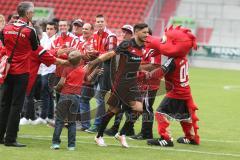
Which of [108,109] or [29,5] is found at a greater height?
[29,5]

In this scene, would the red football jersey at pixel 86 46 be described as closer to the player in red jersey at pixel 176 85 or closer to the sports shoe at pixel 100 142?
the player in red jersey at pixel 176 85

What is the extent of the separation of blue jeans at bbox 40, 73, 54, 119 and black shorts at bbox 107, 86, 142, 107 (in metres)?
3.00

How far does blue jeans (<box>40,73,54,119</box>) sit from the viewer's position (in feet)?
45.3

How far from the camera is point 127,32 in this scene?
12086 mm

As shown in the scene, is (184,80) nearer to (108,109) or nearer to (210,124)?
(108,109)

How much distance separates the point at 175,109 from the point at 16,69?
2.72 m

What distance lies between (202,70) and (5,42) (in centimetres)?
2247

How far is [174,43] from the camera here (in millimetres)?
11055

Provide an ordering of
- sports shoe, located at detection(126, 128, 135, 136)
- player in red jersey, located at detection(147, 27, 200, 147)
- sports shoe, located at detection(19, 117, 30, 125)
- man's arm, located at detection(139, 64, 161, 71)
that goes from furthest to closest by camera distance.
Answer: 1. sports shoe, located at detection(19, 117, 30, 125)
2. sports shoe, located at detection(126, 128, 135, 136)
3. man's arm, located at detection(139, 64, 161, 71)
4. player in red jersey, located at detection(147, 27, 200, 147)

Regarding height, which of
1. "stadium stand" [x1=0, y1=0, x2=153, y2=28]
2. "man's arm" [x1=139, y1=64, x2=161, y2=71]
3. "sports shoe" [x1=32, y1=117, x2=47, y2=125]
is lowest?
"stadium stand" [x1=0, y1=0, x2=153, y2=28]

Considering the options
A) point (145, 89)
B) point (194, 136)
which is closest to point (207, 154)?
point (194, 136)

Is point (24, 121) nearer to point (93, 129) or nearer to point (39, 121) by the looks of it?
point (39, 121)

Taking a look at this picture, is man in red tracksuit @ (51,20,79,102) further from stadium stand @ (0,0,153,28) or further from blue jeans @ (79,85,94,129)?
stadium stand @ (0,0,153,28)

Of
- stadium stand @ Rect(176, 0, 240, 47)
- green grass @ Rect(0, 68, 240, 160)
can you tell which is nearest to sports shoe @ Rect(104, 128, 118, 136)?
green grass @ Rect(0, 68, 240, 160)
